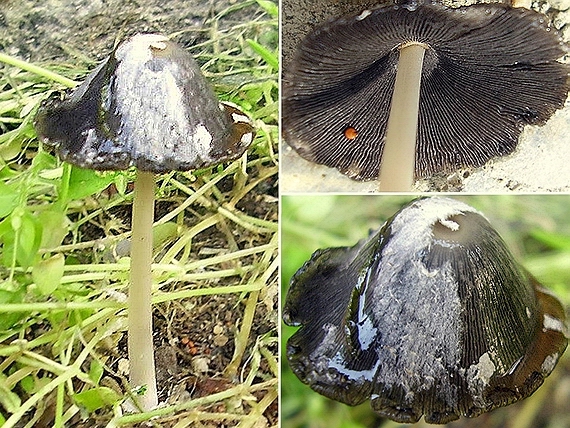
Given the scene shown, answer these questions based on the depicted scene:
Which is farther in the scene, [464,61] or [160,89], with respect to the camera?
[464,61]

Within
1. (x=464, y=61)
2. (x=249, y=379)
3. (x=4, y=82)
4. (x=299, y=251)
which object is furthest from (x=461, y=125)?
(x=4, y=82)

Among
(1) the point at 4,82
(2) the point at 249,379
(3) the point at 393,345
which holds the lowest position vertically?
(2) the point at 249,379

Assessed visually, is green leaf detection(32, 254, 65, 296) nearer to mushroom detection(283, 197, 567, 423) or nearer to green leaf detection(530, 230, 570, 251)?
mushroom detection(283, 197, 567, 423)

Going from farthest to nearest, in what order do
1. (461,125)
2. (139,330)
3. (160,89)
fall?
(461,125), (139,330), (160,89)

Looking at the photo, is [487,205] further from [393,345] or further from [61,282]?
[61,282]

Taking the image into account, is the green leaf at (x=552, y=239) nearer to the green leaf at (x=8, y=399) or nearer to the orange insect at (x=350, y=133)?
the orange insect at (x=350, y=133)

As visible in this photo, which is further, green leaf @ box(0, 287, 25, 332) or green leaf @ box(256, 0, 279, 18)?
green leaf @ box(256, 0, 279, 18)

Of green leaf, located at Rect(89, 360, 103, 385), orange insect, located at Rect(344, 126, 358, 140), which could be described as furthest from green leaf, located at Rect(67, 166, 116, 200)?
orange insect, located at Rect(344, 126, 358, 140)

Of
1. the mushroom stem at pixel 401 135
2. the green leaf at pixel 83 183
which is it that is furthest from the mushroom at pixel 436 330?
the green leaf at pixel 83 183
